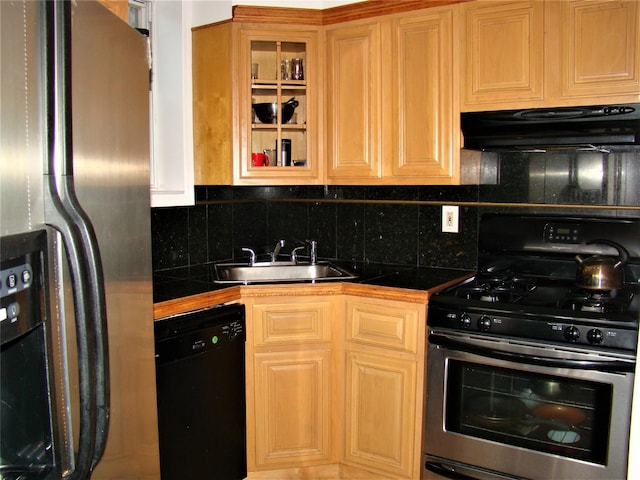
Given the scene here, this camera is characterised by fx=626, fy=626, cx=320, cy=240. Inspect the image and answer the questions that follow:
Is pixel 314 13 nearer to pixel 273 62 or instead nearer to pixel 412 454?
pixel 273 62

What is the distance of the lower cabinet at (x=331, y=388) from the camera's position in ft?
8.57

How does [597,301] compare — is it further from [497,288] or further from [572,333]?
[497,288]

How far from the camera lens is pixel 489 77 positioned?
2.63m

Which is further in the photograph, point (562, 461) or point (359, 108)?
point (359, 108)

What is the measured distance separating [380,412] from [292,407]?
1.28 feet

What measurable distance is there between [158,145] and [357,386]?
56.3 inches

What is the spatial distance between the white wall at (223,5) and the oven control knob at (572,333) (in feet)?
5.71

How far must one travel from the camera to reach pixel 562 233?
2.78 metres

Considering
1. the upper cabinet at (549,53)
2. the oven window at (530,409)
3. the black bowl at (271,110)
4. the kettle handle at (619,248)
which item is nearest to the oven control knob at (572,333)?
the oven window at (530,409)

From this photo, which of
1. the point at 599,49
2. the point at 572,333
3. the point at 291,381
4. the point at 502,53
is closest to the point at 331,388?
the point at 291,381

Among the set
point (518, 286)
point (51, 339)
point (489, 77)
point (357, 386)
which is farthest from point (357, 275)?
point (51, 339)

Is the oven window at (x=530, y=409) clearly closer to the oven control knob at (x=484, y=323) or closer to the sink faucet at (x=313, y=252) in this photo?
the oven control knob at (x=484, y=323)

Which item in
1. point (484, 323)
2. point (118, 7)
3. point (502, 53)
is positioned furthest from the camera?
point (502, 53)

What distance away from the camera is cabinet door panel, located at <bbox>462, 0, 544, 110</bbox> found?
99.7 inches
